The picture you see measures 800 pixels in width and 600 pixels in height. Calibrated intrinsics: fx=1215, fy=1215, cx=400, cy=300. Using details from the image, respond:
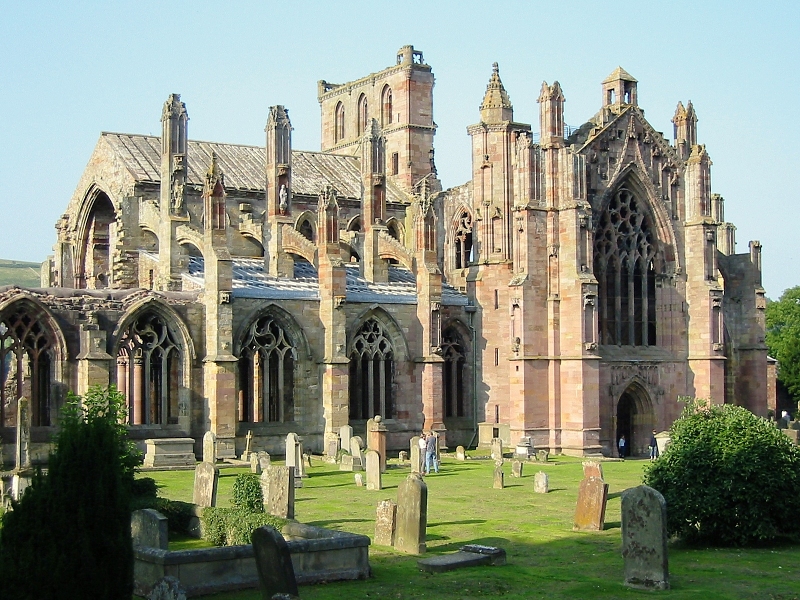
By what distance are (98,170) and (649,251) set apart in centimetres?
2300

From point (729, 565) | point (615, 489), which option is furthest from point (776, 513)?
point (615, 489)

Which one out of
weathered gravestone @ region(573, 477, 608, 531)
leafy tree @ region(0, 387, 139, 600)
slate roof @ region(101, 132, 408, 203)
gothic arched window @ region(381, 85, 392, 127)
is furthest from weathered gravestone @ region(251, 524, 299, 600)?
gothic arched window @ region(381, 85, 392, 127)

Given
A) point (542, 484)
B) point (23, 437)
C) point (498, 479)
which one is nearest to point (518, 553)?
point (542, 484)

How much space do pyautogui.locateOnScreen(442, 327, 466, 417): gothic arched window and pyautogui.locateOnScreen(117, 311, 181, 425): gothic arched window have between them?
12.1 meters

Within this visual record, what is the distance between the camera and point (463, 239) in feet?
173

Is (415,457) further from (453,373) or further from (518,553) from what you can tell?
(518,553)

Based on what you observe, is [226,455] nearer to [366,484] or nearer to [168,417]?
[168,417]

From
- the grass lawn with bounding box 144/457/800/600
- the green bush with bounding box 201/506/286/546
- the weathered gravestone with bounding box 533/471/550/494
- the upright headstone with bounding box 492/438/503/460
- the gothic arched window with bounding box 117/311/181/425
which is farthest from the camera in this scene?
the upright headstone with bounding box 492/438/503/460

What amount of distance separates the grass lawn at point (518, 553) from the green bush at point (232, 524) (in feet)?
6.39

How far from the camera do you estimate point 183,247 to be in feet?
144

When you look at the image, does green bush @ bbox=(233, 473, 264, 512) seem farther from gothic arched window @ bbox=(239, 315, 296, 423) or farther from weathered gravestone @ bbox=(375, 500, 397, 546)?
gothic arched window @ bbox=(239, 315, 296, 423)

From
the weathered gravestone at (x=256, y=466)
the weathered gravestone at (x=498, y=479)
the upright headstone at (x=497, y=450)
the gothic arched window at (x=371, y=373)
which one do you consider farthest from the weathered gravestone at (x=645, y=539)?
the gothic arched window at (x=371, y=373)

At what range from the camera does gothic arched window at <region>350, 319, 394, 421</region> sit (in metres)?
45.0

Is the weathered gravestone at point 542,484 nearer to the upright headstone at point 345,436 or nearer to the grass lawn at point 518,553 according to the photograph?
the grass lawn at point 518,553
